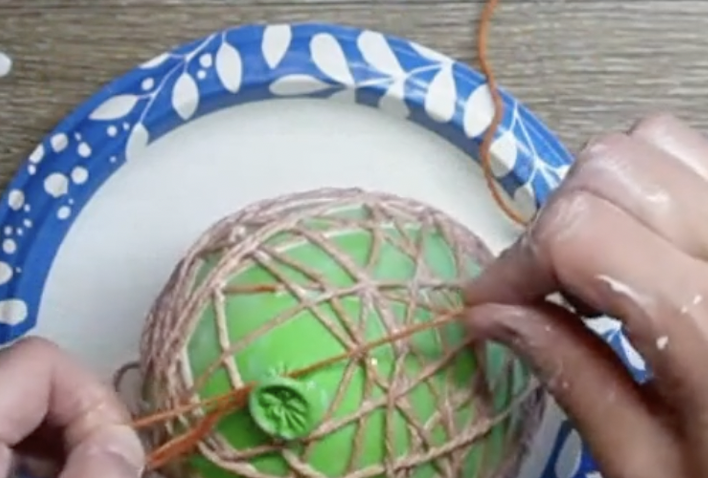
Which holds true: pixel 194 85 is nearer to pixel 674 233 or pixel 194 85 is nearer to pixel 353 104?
pixel 353 104

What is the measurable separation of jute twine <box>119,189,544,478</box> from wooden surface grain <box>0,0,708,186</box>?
16 cm

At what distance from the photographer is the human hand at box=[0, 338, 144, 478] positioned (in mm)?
581

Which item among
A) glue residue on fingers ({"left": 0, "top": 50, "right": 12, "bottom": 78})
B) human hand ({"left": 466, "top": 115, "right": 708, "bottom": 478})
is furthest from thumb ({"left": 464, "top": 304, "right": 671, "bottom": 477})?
glue residue on fingers ({"left": 0, "top": 50, "right": 12, "bottom": 78})

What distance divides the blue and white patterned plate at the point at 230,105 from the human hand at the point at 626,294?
18cm

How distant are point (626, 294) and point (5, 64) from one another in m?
0.40

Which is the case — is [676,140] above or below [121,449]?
above

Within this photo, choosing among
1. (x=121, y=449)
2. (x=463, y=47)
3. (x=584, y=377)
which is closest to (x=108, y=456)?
(x=121, y=449)

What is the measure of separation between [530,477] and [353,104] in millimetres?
211

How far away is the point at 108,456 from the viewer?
22.8 inches

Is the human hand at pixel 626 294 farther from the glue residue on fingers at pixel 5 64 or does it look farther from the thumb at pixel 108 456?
the glue residue on fingers at pixel 5 64

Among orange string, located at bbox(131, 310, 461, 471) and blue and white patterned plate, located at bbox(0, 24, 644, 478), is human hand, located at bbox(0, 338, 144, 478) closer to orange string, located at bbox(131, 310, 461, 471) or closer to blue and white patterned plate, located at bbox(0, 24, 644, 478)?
orange string, located at bbox(131, 310, 461, 471)

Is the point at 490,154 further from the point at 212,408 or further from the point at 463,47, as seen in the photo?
the point at 212,408

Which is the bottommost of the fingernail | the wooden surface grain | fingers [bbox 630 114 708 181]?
the fingernail

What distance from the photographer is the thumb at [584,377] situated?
1.76 feet
